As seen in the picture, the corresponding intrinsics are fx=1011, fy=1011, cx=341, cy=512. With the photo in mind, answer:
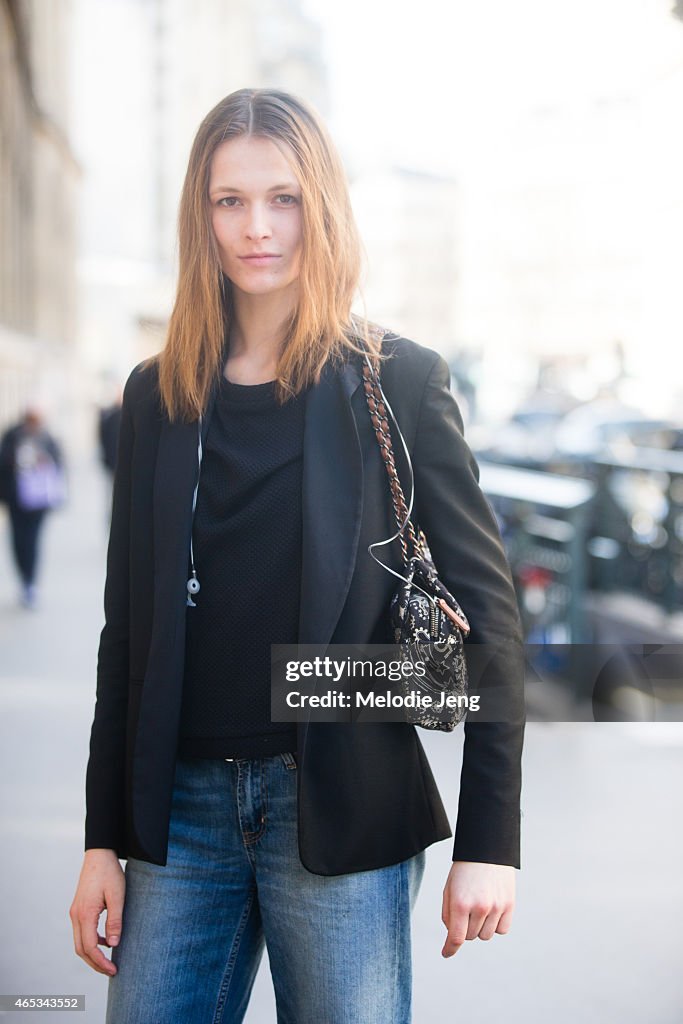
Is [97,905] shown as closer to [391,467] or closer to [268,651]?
[268,651]

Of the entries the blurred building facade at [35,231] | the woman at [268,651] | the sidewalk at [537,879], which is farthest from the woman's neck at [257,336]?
the blurred building facade at [35,231]

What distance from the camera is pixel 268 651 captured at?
131 centimetres

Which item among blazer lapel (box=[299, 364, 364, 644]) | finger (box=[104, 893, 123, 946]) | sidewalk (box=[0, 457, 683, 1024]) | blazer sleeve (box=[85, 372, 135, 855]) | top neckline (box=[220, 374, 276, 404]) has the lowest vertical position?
sidewalk (box=[0, 457, 683, 1024])

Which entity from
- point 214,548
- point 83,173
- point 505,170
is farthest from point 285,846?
point 505,170

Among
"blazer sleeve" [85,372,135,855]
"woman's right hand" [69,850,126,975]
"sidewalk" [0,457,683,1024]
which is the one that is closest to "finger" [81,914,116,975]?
"woman's right hand" [69,850,126,975]

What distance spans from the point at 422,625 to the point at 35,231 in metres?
8.05

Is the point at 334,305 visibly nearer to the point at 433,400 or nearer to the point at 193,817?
the point at 433,400

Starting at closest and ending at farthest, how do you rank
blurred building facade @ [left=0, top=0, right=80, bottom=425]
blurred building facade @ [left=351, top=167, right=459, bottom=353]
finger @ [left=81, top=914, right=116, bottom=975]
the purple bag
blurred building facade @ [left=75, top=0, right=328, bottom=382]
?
1. finger @ [left=81, top=914, right=116, bottom=975]
2. blurred building facade @ [left=351, top=167, right=459, bottom=353]
3. blurred building facade @ [left=75, top=0, right=328, bottom=382]
4. blurred building facade @ [left=0, top=0, right=80, bottom=425]
5. the purple bag

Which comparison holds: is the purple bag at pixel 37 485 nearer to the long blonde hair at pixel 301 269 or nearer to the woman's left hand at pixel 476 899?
the long blonde hair at pixel 301 269

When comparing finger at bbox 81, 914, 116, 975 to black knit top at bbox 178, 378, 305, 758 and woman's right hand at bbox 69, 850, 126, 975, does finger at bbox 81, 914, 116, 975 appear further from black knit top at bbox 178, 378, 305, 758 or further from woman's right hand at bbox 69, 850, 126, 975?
black knit top at bbox 178, 378, 305, 758

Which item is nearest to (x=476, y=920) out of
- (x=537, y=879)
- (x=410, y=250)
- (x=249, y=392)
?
(x=249, y=392)

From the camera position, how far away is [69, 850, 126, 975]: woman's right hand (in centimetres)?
139

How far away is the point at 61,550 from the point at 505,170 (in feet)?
37.1

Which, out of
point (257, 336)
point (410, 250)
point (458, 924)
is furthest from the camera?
point (410, 250)
